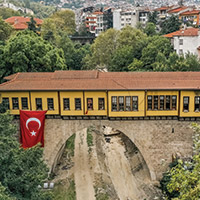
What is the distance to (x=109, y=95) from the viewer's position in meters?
31.5

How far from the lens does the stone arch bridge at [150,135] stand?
106 feet

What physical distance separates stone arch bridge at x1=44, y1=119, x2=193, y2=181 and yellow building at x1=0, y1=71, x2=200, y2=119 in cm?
90

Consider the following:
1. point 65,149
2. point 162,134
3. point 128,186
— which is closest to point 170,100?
point 162,134

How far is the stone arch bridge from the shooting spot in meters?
32.3

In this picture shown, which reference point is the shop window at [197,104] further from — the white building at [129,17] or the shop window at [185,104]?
the white building at [129,17]

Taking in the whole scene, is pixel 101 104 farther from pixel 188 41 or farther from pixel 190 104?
pixel 188 41

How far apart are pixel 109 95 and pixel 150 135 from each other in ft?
19.4

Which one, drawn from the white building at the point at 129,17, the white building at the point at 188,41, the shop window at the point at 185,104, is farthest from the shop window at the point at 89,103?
the white building at the point at 129,17

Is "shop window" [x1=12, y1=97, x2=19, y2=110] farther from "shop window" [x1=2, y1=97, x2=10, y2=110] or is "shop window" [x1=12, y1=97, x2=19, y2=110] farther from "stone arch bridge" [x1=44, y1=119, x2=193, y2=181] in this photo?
"stone arch bridge" [x1=44, y1=119, x2=193, y2=181]

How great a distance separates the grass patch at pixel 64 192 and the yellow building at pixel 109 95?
7.40m

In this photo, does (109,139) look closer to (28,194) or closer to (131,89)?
(131,89)

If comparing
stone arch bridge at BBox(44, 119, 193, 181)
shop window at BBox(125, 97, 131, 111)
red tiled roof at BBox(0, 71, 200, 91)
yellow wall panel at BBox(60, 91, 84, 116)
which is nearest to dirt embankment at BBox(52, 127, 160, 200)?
stone arch bridge at BBox(44, 119, 193, 181)

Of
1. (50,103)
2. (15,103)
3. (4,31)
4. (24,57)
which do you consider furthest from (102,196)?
(4,31)

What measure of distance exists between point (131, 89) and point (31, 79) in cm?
1082
